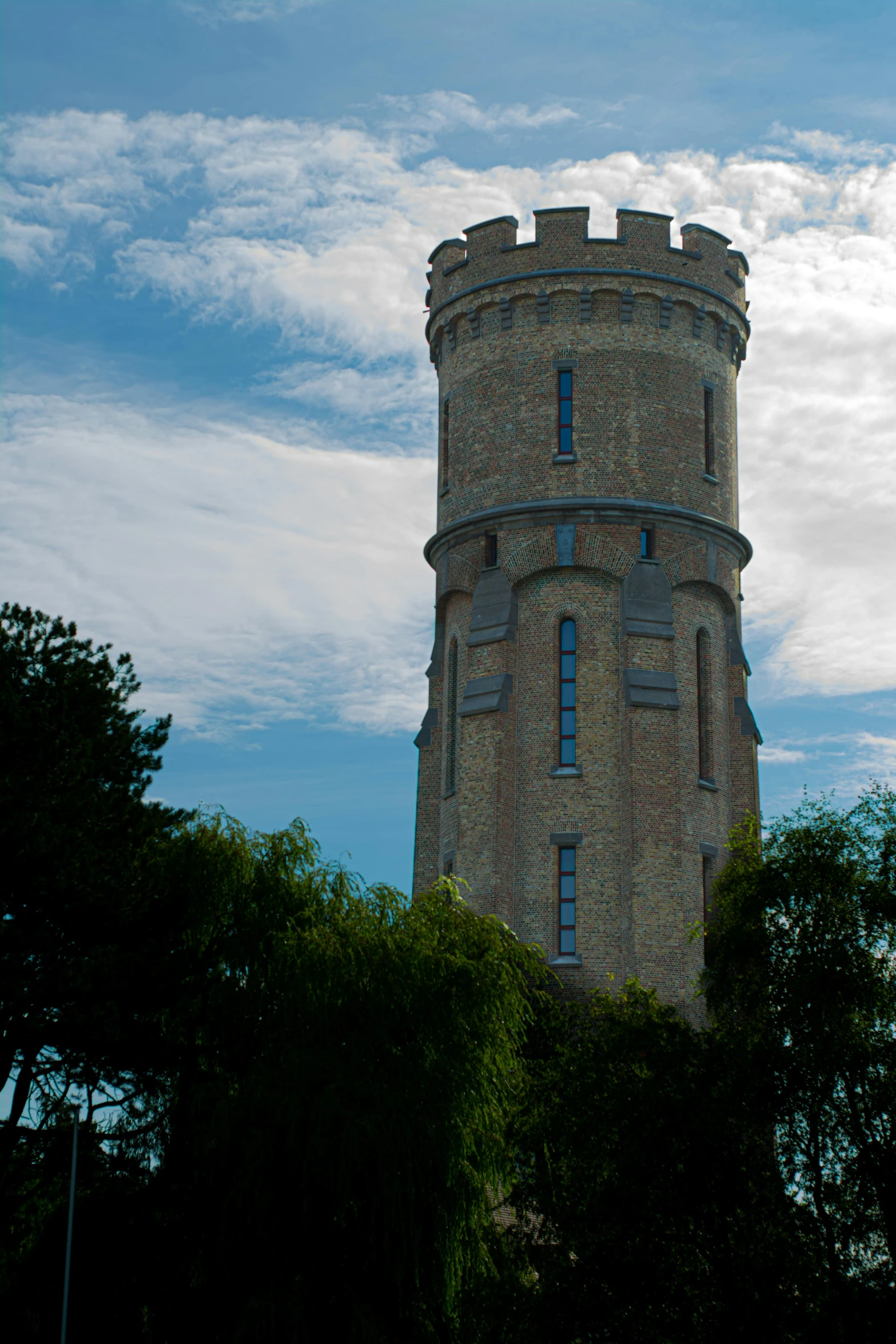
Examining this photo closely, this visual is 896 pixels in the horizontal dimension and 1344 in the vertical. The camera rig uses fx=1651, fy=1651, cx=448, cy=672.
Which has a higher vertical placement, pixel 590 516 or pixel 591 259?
pixel 591 259

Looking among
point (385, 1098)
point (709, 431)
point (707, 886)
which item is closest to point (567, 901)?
point (707, 886)

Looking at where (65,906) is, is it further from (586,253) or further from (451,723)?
(586,253)

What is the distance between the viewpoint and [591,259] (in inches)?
1490

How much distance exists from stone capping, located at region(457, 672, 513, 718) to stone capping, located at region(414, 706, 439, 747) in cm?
324

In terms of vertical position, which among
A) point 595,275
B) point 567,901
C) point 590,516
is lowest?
point 567,901

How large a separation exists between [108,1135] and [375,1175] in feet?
15.1

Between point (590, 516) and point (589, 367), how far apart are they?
3.58m

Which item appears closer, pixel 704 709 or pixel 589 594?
pixel 589 594

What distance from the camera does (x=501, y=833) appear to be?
3503 cm

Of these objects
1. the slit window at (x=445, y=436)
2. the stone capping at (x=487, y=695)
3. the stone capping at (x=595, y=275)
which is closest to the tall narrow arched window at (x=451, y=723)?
the stone capping at (x=487, y=695)

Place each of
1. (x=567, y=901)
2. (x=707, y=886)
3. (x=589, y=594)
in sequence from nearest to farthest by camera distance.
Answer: (x=567, y=901) < (x=707, y=886) < (x=589, y=594)

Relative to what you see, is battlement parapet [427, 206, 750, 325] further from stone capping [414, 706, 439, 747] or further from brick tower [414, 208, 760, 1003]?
stone capping [414, 706, 439, 747]

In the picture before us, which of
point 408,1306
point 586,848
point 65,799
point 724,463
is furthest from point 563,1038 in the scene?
point 724,463

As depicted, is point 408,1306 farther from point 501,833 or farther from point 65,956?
point 501,833
